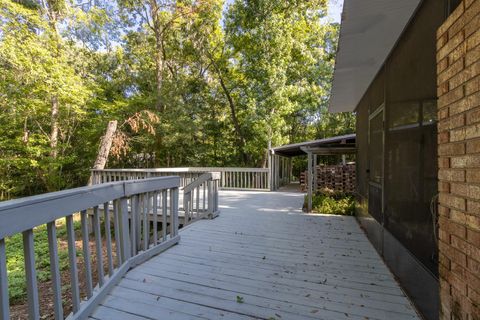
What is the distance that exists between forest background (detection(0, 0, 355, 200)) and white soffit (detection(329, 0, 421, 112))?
26.0ft

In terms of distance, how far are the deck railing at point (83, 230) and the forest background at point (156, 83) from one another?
6.94 m

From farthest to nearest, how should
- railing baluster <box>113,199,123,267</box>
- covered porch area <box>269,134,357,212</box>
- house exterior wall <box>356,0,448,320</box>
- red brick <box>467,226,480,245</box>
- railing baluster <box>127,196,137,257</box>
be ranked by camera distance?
covered porch area <box>269,134,357,212</box>, railing baluster <box>127,196,137,257</box>, railing baluster <box>113,199,123,267</box>, house exterior wall <box>356,0,448,320</box>, red brick <box>467,226,480,245</box>

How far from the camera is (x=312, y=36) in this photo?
46.9 ft

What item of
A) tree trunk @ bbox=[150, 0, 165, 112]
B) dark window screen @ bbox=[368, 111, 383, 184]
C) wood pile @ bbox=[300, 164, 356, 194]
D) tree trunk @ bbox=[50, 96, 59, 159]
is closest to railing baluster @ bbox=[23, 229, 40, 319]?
dark window screen @ bbox=[368, 111, 383, 184]

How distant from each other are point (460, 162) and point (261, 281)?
198 cm

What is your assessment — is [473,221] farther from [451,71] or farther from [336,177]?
[336,177]

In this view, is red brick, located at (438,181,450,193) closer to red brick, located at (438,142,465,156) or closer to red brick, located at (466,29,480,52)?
red brick, located at (438,142,465,156)

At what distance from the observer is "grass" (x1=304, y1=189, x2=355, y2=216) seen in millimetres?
6127

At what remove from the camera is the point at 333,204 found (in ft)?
20.9

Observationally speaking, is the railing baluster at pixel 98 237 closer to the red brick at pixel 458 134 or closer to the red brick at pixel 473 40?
the red brick at pixel 458 134

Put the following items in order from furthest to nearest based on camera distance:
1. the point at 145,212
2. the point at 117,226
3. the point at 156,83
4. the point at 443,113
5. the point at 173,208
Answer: the point at 156,83
the point at 173,208
the point at 145,212
the point at 117,226
the point at 443,113

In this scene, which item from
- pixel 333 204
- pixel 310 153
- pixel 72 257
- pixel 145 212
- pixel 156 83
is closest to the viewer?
pixel 72 257

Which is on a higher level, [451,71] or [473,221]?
[451,71]

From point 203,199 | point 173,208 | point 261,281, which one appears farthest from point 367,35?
point 203,199
